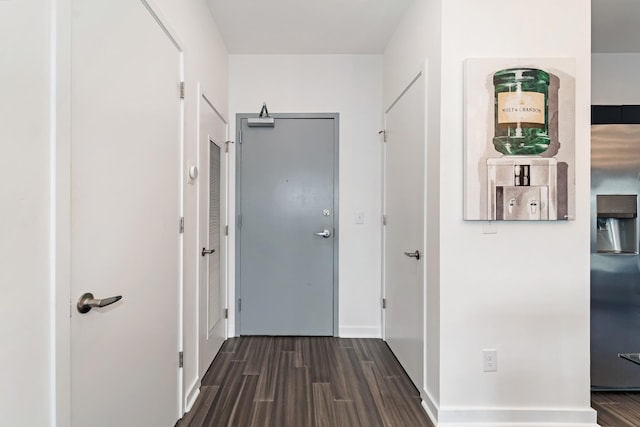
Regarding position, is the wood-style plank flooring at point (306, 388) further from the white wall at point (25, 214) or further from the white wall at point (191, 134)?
the white wall at point (25, 214)

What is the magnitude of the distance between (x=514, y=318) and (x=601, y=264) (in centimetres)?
97

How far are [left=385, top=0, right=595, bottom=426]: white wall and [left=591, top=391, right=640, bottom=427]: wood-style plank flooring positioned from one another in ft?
1.05

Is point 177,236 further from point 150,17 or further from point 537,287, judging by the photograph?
point 537,287

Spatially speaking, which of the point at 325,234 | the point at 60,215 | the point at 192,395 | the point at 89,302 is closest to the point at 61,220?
the point at 60,215

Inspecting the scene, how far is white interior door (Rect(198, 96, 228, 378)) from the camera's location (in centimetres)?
219

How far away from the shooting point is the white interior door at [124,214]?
3.32 ft

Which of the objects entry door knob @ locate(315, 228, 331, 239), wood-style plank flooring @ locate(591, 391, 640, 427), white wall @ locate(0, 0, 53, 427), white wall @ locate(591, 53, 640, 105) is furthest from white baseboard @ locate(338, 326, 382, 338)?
white wall @ locate(591, 53, 640, 105)

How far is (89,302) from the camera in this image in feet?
3.38

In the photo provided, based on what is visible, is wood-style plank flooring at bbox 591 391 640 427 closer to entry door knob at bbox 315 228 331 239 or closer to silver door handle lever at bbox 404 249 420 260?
silver door handle lever at bbox 404 249 420 260

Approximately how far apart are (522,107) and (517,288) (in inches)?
40.2

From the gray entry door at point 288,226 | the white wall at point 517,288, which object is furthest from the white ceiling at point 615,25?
the gray entry door at point 288,226

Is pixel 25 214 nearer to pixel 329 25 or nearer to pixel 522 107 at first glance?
pixel 522 107

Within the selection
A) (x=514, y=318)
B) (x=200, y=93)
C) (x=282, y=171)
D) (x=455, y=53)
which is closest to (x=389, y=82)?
(x=455, y=53)

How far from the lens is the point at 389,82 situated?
2.81m
